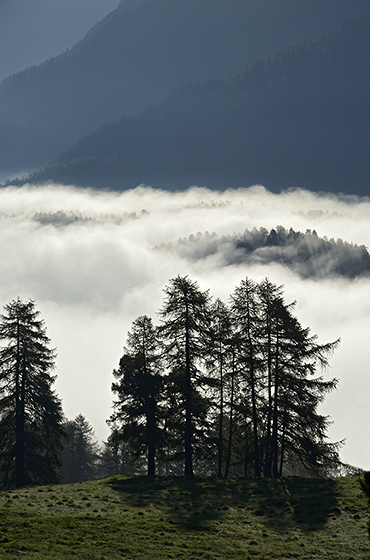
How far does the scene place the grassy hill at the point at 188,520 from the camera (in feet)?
67.7

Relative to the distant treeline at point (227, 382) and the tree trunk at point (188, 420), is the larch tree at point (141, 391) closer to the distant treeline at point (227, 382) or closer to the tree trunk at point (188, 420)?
the distant treeline at point (227, 382)

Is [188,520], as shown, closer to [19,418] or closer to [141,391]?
[141,391]

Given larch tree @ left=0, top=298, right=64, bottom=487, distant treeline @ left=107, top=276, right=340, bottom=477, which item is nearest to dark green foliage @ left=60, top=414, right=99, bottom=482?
larch tree @ left=0, top=298, right=64, bottom=487

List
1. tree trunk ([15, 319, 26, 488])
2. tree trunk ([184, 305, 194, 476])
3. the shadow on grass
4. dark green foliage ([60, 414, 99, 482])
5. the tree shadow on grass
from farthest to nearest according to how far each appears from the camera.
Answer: dark green foliage ([60, 414, 99, 482]) → tree trunk ([15, 319, 26, 488]) → tree trunk ([184, 305, 194, 476]) → the shadow on grass → the tree shadow on grass

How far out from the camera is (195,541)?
2198 centimetres

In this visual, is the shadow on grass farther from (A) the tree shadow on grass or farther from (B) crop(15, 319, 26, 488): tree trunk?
(B) crop(15, 319, 26, 488): tree trunk

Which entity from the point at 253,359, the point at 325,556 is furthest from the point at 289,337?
the point at 325,556

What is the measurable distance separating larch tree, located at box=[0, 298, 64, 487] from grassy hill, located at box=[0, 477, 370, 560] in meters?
7.25

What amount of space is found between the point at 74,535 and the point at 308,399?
1909 centimetres

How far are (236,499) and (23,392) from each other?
17.5 m

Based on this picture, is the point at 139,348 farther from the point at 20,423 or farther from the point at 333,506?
the point at 333,506

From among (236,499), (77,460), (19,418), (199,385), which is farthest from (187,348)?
(77,460)

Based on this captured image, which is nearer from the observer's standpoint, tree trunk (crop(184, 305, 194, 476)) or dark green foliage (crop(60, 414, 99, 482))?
tree trunk (crop(184, 305, 194, 476))

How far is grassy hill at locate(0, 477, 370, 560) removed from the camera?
2062cm
